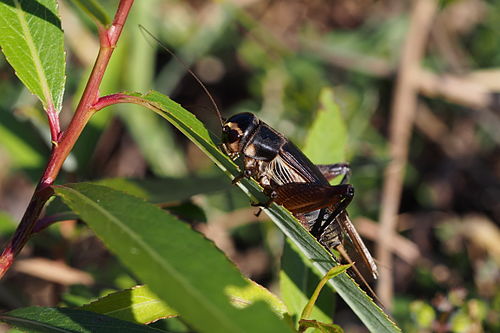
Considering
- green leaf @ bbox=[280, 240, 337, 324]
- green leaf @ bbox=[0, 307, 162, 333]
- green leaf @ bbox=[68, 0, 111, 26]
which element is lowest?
green leaf @ bbox=[0, 307, 162, 333]

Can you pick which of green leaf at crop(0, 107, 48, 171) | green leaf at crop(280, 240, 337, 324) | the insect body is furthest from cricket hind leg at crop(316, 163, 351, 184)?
green leaf at crop(0, 107, 48, 171)

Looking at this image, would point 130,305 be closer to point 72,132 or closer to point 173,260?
point 72,132

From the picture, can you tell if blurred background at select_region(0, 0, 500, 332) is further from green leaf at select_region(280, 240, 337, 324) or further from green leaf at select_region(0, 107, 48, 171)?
green leaf at select_region(280, 240, 337, 324)

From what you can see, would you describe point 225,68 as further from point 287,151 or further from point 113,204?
point 113,204

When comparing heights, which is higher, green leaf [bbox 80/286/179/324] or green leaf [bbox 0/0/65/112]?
green leaf [bbox 0/0/65/112]

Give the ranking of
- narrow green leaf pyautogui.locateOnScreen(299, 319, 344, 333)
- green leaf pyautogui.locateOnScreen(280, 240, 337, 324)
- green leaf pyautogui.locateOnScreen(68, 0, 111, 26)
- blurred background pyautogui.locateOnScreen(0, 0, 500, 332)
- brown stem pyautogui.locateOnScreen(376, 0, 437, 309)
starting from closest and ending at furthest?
green leaf pyautogui.locateOnScreen(68, 0, 111, 26), narrow green leaf pyautogui.locateOnScreen(299, 319, 344, 333), green leaf pyautogui.locateOnScreen(280, 240, 337, 324), blurred background pyautogui.locateOnScreen(0, 0, 500, 332), brown stem pyautogui.locateOnScreen(376, 0, 437, 309)

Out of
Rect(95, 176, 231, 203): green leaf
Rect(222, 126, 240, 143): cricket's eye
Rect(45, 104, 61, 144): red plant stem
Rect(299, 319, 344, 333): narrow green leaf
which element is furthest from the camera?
Rect(222, 126, 240, 143): cricket's eye

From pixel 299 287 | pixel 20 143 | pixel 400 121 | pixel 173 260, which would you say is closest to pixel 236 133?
pixel 299 287
